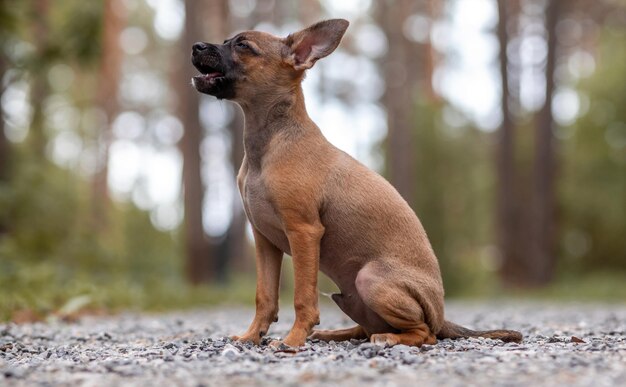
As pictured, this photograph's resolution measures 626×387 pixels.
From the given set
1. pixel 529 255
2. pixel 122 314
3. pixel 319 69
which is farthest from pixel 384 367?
pixel 319 69

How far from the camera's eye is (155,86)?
4006 cm

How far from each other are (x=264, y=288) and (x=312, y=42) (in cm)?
193

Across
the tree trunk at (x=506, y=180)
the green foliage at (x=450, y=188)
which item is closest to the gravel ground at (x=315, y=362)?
the green foliage at (x=450, y=188)

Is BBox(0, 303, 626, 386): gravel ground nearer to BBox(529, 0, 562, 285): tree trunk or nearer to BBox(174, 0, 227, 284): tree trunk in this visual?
BBox(174, 0, 227, 284): tree trunk

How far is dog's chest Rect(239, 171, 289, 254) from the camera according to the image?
574 cm

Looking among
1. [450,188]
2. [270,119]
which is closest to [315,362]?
[270,119]

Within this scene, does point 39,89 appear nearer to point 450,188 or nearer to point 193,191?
point 193,191

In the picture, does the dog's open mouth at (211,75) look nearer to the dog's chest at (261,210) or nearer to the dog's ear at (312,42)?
the dog's ear at (312,42)

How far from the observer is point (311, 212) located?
5676 mm

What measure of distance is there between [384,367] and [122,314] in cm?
732

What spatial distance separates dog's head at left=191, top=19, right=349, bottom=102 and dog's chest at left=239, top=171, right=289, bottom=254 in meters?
0.69

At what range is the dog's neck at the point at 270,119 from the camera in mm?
6023

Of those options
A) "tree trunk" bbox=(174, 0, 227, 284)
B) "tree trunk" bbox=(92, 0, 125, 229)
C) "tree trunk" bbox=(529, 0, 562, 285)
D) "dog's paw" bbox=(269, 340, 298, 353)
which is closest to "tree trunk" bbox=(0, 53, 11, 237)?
"tree trunk" bbox=(174, 0, 227, 284)

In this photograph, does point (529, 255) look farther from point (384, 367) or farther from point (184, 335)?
point (384, 367)
